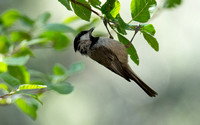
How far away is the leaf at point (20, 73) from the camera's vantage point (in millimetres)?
2490

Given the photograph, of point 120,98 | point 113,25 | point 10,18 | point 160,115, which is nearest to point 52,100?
point 120,98

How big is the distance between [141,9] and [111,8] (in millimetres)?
226

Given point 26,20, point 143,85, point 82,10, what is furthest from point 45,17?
point 82,10

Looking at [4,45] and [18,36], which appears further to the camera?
[18,36]

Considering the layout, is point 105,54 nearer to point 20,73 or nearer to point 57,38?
point 57,38

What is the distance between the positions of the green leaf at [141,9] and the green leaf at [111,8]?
154 millimetres

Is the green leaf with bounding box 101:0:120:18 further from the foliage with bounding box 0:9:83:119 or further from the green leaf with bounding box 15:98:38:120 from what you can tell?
the green leaf with bounding box 15:98:38:120

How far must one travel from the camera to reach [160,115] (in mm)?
6152

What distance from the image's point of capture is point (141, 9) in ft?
5.87

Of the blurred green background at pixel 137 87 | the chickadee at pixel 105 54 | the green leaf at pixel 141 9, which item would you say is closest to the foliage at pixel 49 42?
the green leaf at pixel 141 9

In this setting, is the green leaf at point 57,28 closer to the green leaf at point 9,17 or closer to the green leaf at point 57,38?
the green leaf at point 57,38

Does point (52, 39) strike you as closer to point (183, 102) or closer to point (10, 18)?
point (10, 18)

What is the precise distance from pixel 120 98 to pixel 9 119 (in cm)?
232

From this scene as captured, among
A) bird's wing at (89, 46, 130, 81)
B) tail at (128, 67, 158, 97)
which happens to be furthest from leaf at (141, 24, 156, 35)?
bird's wing at (89, 46, 130, 81)
